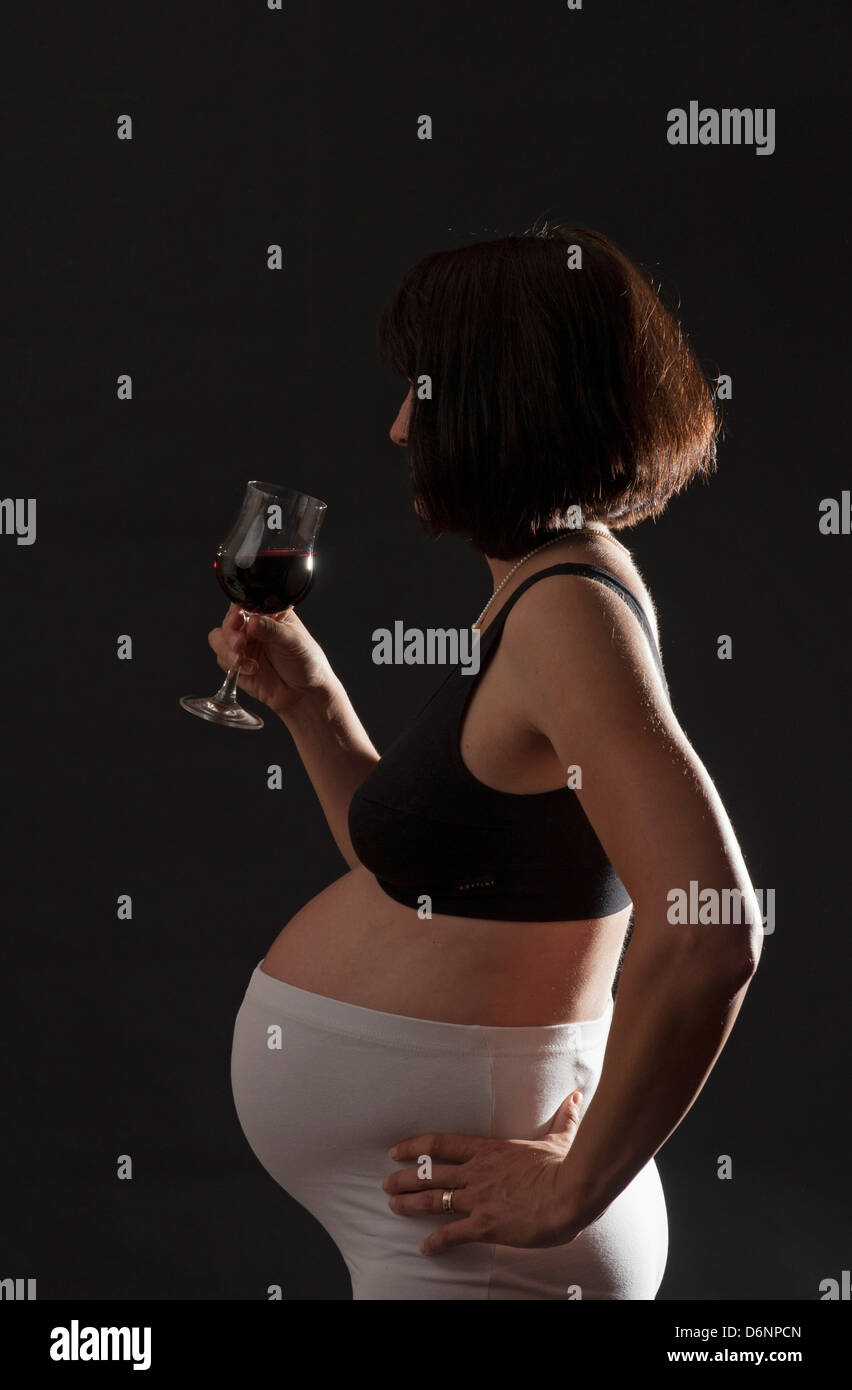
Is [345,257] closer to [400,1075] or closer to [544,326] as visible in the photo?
[544,326]

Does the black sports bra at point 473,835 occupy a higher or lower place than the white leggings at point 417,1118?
higher

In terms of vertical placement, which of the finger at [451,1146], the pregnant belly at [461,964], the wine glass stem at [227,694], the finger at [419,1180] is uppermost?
the wine glass stem at [227,694]

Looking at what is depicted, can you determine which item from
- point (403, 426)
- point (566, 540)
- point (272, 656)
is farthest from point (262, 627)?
point (566, 540)

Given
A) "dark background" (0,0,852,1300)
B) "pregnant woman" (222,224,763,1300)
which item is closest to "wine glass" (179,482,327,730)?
"pregnant woman" (222,224,763,1300)

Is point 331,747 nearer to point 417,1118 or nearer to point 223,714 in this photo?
point 223,714

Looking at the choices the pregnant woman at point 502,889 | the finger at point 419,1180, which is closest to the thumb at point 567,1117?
the pregnant woman at point 502,889

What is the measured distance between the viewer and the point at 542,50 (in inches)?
117

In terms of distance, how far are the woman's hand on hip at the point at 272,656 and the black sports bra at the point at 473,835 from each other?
1.63 feet

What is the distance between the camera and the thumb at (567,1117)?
4.18ft

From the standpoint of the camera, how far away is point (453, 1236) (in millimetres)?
1201

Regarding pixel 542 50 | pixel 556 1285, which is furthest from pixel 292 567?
pixel 542 50

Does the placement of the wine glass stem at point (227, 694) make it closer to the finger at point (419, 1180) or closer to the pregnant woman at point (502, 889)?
the pregnant woman at point (502, 889)

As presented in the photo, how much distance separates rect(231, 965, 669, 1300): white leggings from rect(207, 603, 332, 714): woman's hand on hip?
501mm

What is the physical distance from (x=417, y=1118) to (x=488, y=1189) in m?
0.09
